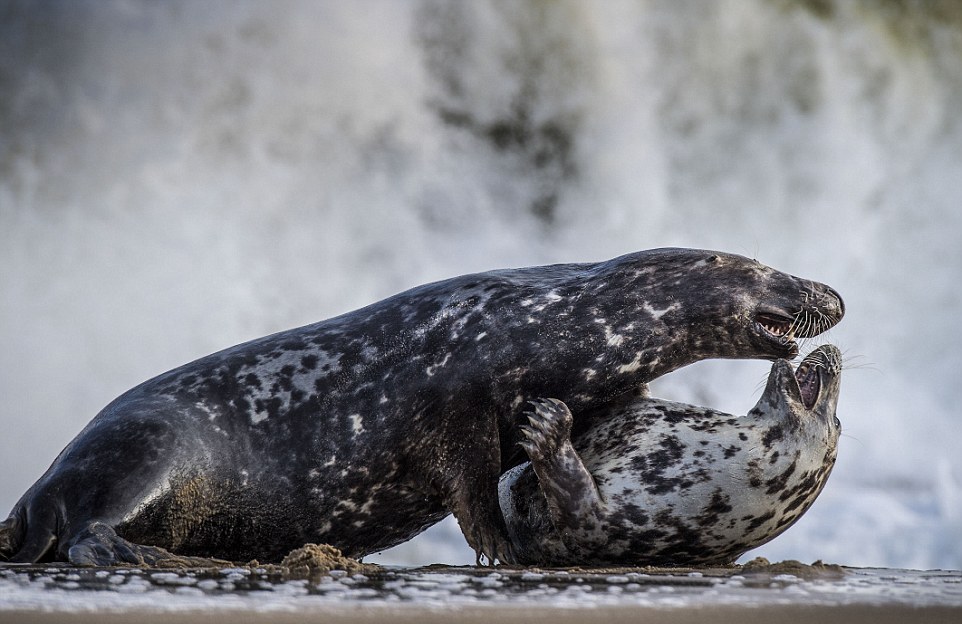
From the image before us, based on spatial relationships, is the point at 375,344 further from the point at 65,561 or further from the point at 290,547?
the point at 65,561

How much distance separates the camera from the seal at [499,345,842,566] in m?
A: 5.84

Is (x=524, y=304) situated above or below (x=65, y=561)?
above

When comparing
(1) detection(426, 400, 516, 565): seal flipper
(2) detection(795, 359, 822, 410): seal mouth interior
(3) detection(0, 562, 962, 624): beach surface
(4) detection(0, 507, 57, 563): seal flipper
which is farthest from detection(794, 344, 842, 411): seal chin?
(4) detection(0, 507, 57, 563): seal flipper

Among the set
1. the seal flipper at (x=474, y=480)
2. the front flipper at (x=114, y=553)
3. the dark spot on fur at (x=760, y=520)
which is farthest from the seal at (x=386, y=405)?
the dark spot on fur at (x=760, y=520)

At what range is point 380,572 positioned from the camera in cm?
434

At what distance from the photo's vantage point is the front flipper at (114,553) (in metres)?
4.93

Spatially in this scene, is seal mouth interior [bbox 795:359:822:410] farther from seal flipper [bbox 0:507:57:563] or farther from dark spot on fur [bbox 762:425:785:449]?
seal flipper [bbox 0:507:57:563]

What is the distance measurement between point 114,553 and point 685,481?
3.05 meters

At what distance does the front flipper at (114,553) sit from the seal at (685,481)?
1899mm

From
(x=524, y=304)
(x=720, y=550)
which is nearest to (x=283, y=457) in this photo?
(x=524, y=304)

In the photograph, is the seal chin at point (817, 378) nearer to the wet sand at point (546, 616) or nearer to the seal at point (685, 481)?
the seal at point (685, 481)

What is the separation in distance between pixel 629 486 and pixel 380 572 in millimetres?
2019

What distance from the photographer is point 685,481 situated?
5.92 metres

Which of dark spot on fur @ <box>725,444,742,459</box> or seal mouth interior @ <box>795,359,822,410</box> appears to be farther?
seal mouth interior @ <box>795,359,822,410</box>
